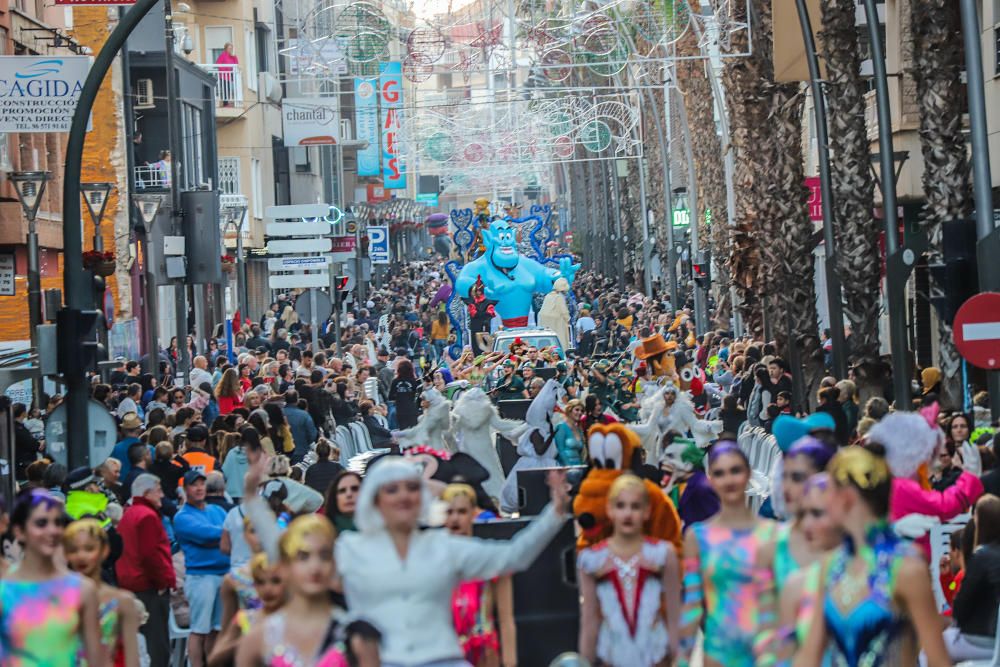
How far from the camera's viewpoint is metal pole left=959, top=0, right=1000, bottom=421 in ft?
50.2

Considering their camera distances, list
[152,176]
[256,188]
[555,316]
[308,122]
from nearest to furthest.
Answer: [555,316] → [308,122] → [152,176] → [256,188]

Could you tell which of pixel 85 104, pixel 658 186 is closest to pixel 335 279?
pixel 85 104

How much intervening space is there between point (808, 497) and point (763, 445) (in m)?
10.5

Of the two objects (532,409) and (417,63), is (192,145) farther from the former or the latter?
(532,409)

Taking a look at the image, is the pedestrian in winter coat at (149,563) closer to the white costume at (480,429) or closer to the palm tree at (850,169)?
the white costume at (480,429)

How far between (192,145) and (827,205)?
3494 centimetres

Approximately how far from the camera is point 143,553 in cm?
1260

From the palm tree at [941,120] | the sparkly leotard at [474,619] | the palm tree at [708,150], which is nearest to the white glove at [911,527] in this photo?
the sparkly leotard at [474,619]

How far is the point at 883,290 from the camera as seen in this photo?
3697cm

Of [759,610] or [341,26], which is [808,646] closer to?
[759,610]

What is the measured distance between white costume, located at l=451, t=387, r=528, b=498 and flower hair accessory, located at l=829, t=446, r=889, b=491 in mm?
10418

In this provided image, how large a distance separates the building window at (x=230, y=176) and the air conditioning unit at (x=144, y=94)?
1358cm

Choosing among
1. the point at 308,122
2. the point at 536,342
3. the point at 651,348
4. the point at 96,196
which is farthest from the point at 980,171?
the point at 308,122

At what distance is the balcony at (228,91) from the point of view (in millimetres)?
63469
